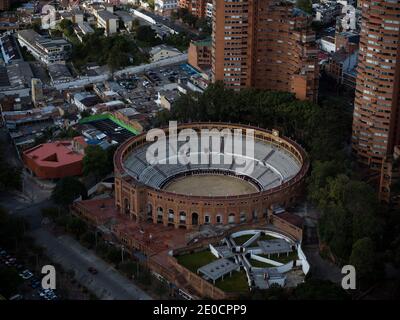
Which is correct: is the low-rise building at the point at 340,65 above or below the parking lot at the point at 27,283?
above

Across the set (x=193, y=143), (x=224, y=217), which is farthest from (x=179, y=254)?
(x=193, y=143)

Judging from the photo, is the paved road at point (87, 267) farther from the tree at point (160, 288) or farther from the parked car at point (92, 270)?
the tree at point (160, 288)

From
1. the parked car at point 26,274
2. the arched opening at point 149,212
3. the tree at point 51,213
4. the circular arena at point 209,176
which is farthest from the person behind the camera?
the tree at point 51,213

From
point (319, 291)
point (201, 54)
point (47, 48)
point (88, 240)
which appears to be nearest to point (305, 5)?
point (201, 54)

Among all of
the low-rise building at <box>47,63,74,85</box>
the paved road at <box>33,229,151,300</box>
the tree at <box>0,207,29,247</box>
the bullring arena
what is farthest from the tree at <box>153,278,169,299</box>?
the low-rise building at <box>47,63,74,85</box>

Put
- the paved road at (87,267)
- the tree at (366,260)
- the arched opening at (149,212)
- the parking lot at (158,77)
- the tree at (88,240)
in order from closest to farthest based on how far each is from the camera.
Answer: the tree at (366,260) < the paved road at (87,267) < the tree at (88,240) < the arched opening at (149,212) < the parking lot at (158,77)

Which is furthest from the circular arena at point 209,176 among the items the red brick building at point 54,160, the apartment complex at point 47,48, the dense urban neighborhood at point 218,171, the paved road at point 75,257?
the apartment complex at point 47,48

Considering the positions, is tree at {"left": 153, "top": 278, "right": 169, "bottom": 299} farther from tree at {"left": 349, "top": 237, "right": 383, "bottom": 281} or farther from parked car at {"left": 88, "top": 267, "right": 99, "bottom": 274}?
tree at {"left": 349, "top": 237, "right": 383, "bottom": 281}
